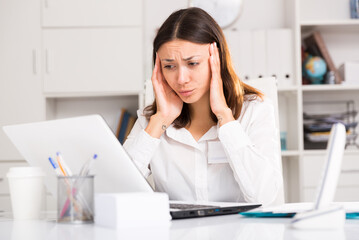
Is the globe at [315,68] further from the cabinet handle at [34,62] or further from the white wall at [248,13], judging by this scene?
the cabinet handle at [34,62]

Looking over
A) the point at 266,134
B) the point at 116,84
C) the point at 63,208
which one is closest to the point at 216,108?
the point at 266,134

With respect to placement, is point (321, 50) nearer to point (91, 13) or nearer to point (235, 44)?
point (235, 44)

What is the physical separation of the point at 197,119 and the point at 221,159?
8.6 inches

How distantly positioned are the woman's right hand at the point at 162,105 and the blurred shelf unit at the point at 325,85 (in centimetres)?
165

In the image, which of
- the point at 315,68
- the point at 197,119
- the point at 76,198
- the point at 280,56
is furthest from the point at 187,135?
the point at 315,68

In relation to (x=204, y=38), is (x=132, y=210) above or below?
below

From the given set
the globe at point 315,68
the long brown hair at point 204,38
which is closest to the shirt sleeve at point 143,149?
the long brown hair at point 204,38

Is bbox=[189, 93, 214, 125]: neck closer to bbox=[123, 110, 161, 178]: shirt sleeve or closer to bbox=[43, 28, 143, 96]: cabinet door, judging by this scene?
bbox=[123, 110, 161, 178]: shirt sleeve

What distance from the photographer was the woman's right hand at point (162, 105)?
175 cm

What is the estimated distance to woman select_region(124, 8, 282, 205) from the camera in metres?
1.70

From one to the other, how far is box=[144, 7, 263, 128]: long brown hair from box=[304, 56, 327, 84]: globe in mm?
1680

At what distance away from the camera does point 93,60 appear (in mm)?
3438

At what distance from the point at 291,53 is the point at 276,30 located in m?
0.18

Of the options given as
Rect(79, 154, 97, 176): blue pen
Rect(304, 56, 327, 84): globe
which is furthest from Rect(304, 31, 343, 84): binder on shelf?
Rect(79, 154, 97, 176): blue pen
